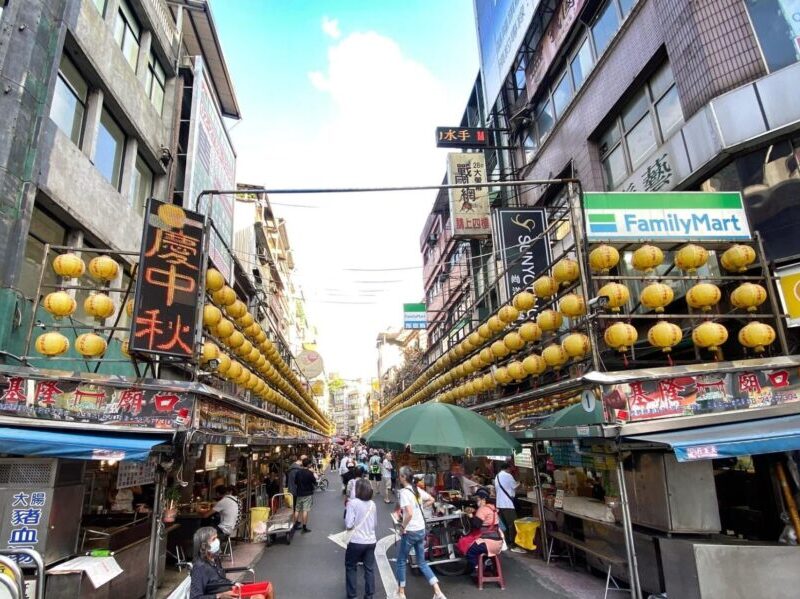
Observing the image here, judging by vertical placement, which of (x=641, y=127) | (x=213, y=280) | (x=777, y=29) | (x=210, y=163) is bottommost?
(x=213, y=280)

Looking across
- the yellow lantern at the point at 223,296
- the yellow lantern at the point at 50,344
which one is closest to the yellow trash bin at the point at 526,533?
the yellow lantern at the point at 223,296

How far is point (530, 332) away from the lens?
10.1 m

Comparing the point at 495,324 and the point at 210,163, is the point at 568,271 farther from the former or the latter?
the point at 210,163

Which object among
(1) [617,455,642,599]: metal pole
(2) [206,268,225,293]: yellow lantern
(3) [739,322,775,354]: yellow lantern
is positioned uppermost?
(2) [206,268,225,293]: yellow lantern

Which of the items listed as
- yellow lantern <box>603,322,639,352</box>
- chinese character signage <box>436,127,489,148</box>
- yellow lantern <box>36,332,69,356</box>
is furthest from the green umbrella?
chinese character signage <box>436,127,489,148</box>

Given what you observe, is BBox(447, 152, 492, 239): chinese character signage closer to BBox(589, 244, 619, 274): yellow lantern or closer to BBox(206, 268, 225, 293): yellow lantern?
BBox(589, 244, 619, 274): yellow lantern

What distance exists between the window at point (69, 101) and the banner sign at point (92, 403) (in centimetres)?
624

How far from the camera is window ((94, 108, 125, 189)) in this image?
39.9 feet

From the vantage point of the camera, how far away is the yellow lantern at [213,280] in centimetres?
901

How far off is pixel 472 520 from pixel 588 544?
2.27 metres

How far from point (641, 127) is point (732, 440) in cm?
947

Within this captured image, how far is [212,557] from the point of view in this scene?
5.68m

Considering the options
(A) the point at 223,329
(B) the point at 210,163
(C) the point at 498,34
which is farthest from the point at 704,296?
(C) the point at 498,34

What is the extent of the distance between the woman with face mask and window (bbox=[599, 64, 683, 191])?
40.4 feet
